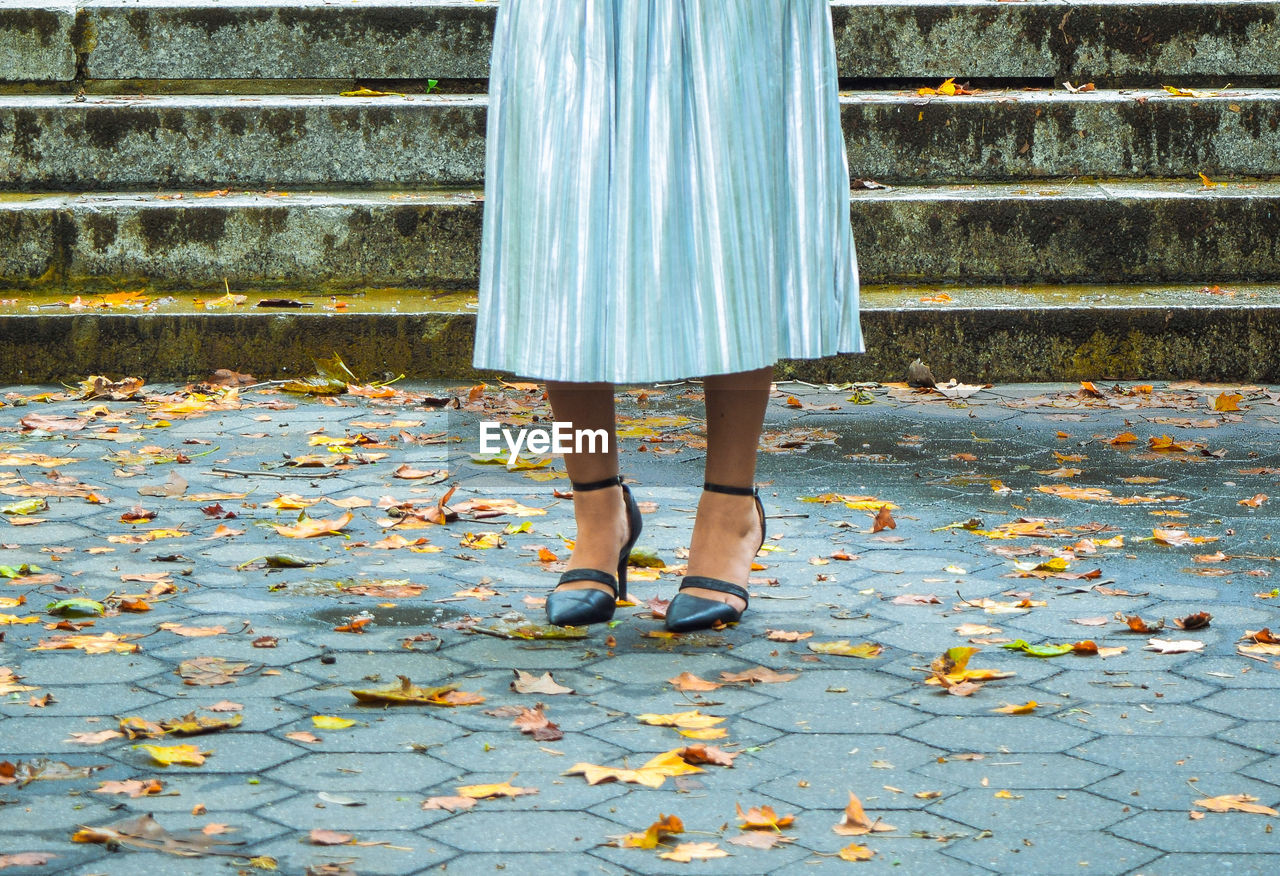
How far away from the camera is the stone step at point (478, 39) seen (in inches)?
270

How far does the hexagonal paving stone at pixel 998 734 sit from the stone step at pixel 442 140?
169 inches

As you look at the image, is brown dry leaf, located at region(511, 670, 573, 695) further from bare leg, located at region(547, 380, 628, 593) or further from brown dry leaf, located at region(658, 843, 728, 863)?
brown dry leaf, located at region(658, 843, 728, 863)

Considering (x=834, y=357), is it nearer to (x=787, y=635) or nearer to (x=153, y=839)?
(x=787, y=635)

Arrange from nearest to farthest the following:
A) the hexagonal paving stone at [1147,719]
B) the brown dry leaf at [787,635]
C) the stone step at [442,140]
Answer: the hexagonal paving stone at [1147,719]
the brown dry leaf at [787,635]
the stone step at [442,140]

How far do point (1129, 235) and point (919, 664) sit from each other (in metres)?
3.80

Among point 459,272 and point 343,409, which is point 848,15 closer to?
point 459,272

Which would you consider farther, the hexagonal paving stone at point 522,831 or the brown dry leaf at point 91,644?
the brown dry leaf at point 91,644

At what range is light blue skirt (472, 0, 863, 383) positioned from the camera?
9.14ft

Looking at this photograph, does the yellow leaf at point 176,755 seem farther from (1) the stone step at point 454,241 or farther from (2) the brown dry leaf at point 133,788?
(1) the stone step at point 454,241

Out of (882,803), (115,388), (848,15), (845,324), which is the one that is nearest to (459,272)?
(115,388)

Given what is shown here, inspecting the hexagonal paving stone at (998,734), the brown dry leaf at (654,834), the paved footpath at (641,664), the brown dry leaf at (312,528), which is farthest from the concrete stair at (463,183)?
the brown dry leaf at (654,834)

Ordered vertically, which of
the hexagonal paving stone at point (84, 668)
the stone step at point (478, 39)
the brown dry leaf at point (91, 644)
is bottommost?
the hexagonal paving stone at point (84, 668)

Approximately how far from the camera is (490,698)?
2.54m

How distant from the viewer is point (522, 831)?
6.64ft
